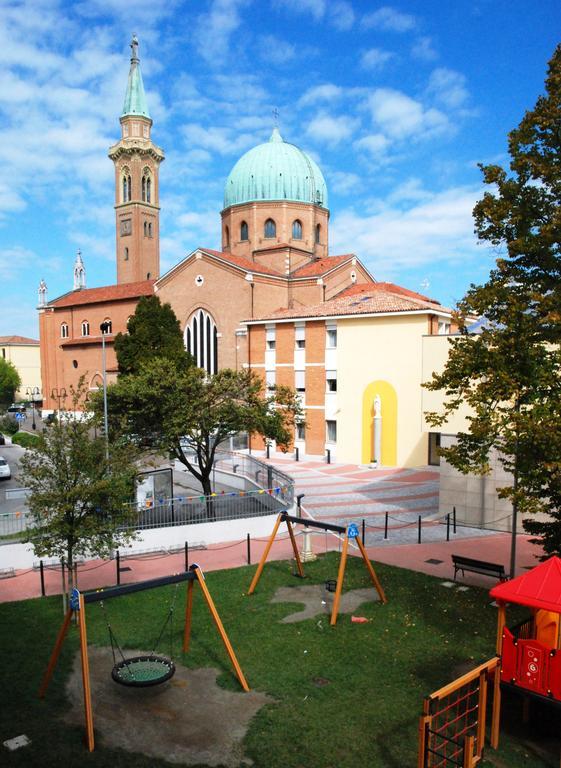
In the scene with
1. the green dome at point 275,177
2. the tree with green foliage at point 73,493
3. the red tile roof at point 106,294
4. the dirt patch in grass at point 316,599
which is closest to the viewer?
the tree with green foliage at point 73,493

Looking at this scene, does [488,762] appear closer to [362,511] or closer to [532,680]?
[532,680]

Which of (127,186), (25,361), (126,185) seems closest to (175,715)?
(127,186)

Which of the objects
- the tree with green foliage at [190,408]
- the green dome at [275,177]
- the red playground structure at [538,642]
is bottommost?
the red playground structure at [538,642]

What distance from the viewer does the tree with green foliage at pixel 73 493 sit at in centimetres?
1333

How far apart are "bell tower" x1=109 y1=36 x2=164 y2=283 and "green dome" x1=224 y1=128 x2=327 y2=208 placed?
19.1 metres

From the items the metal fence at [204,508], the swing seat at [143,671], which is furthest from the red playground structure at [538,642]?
the metal fence at [204,508]

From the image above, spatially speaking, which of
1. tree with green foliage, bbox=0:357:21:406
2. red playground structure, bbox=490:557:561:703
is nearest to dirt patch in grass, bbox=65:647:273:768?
red playground structure, bbox=490:557:561:703

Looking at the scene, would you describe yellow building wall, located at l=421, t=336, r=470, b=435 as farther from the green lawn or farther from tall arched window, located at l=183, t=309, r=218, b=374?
tall arched window, located at l=183, t=309, r=218, b=374

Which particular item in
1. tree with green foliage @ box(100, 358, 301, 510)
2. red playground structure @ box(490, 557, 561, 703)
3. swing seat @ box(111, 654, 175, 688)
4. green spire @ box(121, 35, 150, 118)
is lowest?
swing seat @ box(111, 654, 175, 688)

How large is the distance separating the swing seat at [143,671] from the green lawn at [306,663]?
2.71ft

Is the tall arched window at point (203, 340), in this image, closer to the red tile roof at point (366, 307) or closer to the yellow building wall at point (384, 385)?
the red tile roof at point (366, 307)

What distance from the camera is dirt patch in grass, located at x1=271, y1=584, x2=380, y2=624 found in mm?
14211

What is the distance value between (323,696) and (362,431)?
29.1 m

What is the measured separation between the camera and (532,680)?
8.67m
